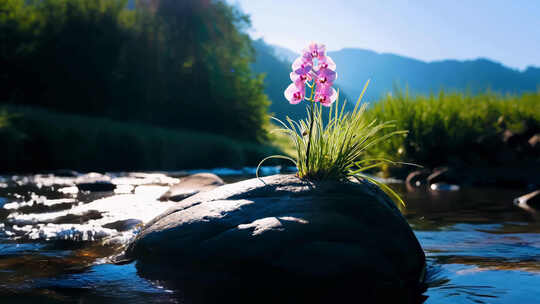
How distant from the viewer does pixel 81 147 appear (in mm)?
16375

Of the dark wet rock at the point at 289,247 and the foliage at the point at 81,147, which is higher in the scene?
the foliage at the point at 81,147

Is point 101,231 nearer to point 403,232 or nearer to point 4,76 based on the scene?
point 403,232

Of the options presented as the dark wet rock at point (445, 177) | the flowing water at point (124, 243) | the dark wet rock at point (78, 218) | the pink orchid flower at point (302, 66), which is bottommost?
the flowing water at point (124, 243)

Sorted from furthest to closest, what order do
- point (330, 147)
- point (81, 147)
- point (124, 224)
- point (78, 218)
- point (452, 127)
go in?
point (81, 147) → point (452, 127) → point (78, 218) → point (124, 224) → point (330, 147)

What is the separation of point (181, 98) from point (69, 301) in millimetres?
29939

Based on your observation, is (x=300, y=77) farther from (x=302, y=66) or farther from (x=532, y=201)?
(x=532, y=201)

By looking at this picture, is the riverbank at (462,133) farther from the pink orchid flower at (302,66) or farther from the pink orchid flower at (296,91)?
the pink orchid flower at (302,66)

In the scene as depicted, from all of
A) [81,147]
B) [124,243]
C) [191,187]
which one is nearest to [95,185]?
[191,187]

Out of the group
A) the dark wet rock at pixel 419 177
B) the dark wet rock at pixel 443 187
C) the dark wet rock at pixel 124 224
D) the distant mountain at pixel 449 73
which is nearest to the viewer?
the dark wet rock at pixel 124 224

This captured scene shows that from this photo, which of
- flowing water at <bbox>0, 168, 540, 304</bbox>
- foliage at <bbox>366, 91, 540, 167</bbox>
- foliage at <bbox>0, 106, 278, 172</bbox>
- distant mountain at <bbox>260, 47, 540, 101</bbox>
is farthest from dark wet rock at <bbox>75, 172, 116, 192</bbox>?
distant mountain at <bbox>260, 47, 540, 101</bbox>

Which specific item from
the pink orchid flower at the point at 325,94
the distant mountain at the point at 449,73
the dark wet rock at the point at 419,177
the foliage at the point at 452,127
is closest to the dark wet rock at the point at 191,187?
the pink orchid flower at the point at 325,94

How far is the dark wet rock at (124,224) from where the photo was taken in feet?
18.7

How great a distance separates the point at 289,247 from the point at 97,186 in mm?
8275

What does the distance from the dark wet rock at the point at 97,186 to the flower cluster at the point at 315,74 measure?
7776 mm
